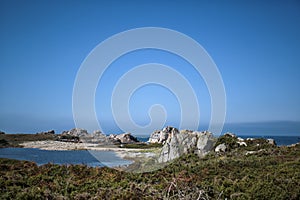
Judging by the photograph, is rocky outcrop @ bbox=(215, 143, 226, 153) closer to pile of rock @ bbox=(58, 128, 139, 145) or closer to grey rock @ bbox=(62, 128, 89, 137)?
pile of rock @ bbox=(58, 128, 139, 145)

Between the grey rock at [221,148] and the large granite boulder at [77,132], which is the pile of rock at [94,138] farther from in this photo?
the grey rock at [221,148]

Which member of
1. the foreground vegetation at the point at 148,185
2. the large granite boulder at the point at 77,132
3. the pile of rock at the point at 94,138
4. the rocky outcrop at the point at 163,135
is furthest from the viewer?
the large granite boulder at the point at 77,132

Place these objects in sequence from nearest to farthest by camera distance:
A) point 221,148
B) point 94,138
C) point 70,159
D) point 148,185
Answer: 1. point 148,185
2. point 221,148
3. point 70,159
4. point 94,138

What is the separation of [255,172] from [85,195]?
25.1 ft

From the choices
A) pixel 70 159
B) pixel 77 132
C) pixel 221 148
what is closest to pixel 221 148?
pixel 221 148

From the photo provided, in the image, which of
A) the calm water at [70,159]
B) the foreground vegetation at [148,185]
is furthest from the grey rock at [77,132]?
the foreground vegetation at [148,185]

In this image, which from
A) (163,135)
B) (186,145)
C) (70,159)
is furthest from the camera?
(163,135)

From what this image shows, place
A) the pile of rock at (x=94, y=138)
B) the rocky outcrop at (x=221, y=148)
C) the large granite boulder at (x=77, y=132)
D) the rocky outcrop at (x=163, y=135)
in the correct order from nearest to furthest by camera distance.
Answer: the rocky outcrop at (x=221, y=148)
the pile of rock at (x=94, y=138)
the rocky outcrop at (x=163, y=135)
the large granite boulder at (x=77, y=132)

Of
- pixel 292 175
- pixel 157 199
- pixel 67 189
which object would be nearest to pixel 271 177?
pixel 292 175

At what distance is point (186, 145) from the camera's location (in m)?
23.9

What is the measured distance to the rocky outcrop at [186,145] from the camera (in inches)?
918

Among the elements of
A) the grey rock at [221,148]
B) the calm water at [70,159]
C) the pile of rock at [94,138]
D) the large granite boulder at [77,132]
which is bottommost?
the calm water at [70,159]

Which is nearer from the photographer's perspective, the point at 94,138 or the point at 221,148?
the point at 221,148

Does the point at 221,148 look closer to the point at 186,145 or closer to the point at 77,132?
the point at 186,145
